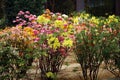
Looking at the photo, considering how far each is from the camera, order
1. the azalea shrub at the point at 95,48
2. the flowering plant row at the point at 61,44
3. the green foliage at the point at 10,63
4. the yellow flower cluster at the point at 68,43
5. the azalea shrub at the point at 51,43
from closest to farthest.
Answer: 1. the green foliage at the point at 10,63
2. the flowering plant row at the point at 61,44
3. the yellow flower cluster at the point at 68,43
4. the azalea shrub at the point at 51,43
5. the azalea shrub at the point at 95,48

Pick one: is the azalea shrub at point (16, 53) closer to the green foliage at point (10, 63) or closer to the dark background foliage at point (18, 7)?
the green foliage at point (10, 63)

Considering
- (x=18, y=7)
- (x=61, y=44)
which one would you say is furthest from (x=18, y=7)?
(x=61, y=44)

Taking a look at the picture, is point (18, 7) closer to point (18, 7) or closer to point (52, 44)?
point (18, 7)

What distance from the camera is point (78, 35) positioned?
7.36 meters

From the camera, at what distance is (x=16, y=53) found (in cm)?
609

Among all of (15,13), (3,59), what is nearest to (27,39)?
(3,59)

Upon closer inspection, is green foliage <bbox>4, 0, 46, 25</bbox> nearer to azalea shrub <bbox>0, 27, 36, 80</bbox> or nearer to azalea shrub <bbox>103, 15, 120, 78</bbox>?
azalea shrub <bbox>103, 15, 120, 78</bbox>

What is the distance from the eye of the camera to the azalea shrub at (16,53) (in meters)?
6.08

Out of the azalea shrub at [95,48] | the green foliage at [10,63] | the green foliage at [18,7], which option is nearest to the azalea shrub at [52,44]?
the azalea shrub at [95,48]

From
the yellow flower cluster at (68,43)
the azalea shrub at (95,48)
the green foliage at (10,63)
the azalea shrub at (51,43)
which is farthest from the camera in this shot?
the azalea shrub at (95,48)

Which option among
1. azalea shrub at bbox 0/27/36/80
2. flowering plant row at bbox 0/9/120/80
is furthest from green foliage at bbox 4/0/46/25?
azalea shrub at bbox 0/27/36/80

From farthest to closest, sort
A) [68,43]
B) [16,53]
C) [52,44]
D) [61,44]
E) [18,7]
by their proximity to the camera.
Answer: [18,7] < [61,44] < [52,44] < [68,43] < [16,53]

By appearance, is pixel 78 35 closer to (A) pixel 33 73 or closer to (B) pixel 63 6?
(A) pixel 33 73

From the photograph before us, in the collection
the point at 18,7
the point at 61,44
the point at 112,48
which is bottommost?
the point at 112,48
